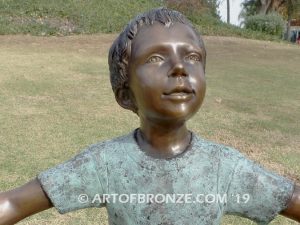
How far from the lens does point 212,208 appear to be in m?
1.29

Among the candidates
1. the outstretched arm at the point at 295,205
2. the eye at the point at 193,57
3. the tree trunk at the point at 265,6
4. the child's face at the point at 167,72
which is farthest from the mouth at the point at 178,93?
the tree trunk at the point at 265,6

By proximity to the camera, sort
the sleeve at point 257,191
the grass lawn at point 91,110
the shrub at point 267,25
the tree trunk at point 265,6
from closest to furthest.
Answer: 1. the sleeve at point 257,191
2. the grass lawn at point 91,110
3. the shrub at point 267,25
4. the tree trunk at point 265,6

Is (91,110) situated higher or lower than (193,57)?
lower

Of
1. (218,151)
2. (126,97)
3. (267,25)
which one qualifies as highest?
(126,97)

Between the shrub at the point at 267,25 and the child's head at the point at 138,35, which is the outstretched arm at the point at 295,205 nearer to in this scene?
the child's head at the point at 138,35

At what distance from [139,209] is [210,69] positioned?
29.3 ft

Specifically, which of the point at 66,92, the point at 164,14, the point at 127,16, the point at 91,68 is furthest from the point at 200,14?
the point at 164,14

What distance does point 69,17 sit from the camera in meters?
13.9

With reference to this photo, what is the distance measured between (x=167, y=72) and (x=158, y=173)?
0.28m

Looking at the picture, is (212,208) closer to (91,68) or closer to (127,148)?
(127,148)

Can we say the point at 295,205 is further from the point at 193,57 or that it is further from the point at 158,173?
the point at 193,57

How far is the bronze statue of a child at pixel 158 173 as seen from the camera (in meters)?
1.23

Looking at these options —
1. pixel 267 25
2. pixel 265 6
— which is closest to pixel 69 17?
pixel 267 25

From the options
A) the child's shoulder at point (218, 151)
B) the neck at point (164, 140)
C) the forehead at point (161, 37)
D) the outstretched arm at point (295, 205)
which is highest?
the forehead at point (161, 37)
